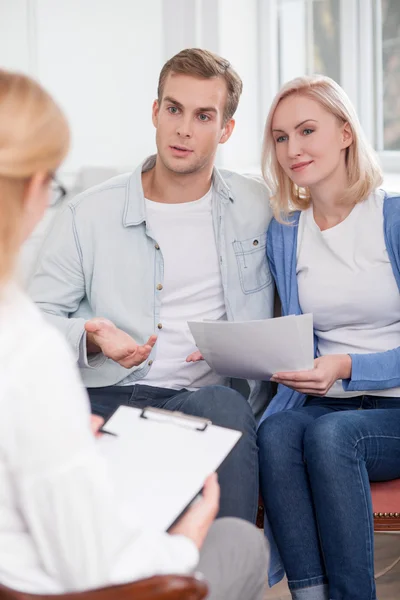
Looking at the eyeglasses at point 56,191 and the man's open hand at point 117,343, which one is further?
the man's open hand at point 117,343

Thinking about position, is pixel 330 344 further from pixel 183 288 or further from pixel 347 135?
pixel 347 135

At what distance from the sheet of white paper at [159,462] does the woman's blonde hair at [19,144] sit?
41cm

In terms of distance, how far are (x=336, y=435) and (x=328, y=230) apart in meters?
0.56

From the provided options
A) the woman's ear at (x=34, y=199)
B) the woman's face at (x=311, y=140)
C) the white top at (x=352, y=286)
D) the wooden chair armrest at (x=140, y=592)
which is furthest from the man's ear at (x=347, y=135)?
the wooden chair armrest at (x=140, y=592)

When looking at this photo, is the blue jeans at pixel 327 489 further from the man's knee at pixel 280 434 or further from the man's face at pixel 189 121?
the man's face at pixel 189 121

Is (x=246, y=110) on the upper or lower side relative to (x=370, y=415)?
upper

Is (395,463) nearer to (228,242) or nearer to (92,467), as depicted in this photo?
(228,242)

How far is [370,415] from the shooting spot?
183 cm

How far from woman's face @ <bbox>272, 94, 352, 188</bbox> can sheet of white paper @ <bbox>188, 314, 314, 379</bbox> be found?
1.63 feet

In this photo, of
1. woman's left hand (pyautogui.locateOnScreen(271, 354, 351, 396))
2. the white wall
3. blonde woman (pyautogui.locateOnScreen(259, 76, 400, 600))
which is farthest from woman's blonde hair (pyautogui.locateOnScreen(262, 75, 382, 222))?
the white wall

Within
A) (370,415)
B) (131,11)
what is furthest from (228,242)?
(131,11)

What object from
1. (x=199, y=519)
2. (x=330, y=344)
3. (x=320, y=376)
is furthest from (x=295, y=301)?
(x=199, y=519)

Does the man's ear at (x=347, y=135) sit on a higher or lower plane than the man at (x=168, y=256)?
higher

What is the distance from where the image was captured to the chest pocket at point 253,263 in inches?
83.8
